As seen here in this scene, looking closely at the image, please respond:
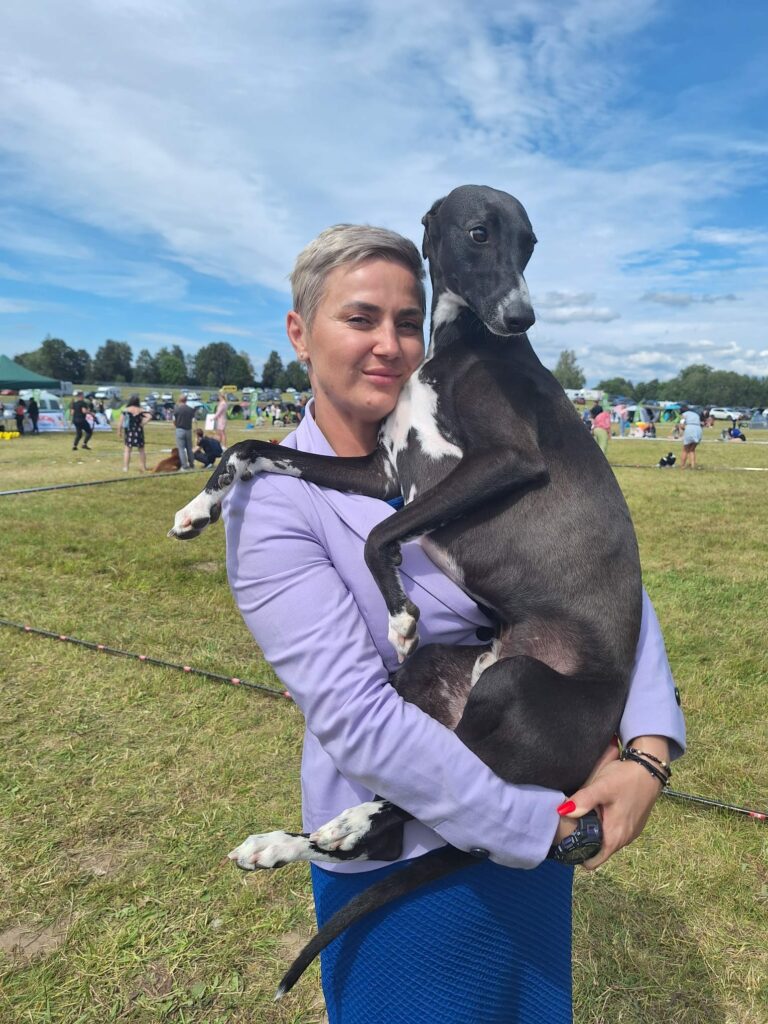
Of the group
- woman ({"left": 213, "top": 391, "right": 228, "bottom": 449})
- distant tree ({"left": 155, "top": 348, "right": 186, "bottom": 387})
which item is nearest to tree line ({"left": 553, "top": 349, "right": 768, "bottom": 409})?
distant tree ({"left": 155, "top": 348, "right": 186, "bottom": 387})

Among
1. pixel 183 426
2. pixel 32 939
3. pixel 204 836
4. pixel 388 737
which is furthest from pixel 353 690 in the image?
Answer: pixel 183 426

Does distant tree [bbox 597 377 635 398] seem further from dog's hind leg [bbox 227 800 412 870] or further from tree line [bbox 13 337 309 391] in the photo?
dog's hind leg [bbox 227 800 412 870]

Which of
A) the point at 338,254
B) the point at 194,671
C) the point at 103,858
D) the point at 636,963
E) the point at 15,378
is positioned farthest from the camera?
the point at 15,378

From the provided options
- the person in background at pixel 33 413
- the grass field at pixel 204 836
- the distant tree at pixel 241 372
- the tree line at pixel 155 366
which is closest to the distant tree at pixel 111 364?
the tree line at pixel 155 366

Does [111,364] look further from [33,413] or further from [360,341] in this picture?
[360,341]

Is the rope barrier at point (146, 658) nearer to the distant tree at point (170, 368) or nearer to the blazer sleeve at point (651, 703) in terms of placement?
the blazer sleeve at point (651, 703)

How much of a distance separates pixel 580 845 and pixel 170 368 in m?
115

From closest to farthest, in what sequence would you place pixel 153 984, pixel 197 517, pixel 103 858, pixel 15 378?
pixel 197 517 < pixel 153 984 < pixel 103 858 < pixel 15 378

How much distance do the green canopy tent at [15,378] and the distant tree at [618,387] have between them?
95.1 m

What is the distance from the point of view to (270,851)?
141 cm

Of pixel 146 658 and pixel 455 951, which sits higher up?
→ pixel 455 951

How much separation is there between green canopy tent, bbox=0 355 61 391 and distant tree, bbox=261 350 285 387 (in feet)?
242

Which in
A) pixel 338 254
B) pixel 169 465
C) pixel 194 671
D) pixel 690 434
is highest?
pixel 338 254

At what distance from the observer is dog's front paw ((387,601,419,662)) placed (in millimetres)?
1470
